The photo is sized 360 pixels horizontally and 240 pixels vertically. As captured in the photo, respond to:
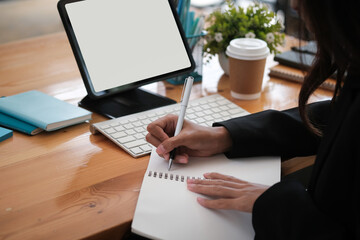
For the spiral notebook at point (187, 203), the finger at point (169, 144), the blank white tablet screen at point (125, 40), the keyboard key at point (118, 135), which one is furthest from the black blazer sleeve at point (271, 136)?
the blank white tablet screen at point (125, 40)

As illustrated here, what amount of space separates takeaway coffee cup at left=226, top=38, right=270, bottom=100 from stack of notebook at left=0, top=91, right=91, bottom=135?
0.46 metres

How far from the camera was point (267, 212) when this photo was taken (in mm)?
773

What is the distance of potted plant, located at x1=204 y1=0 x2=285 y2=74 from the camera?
1442mm

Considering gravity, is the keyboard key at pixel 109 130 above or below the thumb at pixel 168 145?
below

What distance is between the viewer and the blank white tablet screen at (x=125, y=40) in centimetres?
122

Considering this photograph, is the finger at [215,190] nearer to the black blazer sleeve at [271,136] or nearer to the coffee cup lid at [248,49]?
the black blazer sleeve at [271,136]

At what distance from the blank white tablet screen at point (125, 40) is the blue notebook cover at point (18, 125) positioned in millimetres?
204

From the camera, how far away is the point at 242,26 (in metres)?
1.44

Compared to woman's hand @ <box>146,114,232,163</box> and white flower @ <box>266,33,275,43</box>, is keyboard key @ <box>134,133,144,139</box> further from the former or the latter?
white flower @ <box>266,33,275,43</box>

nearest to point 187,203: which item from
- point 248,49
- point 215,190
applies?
point 215,190

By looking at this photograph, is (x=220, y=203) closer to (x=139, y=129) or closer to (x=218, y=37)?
(x=139, y=129)

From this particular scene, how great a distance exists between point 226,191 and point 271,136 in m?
0.24

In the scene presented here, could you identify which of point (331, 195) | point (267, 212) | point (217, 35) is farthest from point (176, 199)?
point (217, 35)

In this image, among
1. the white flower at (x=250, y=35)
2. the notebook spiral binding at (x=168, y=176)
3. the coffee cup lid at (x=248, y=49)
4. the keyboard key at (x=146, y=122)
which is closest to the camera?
the notebook spiral binding at (x=168, y=176)
